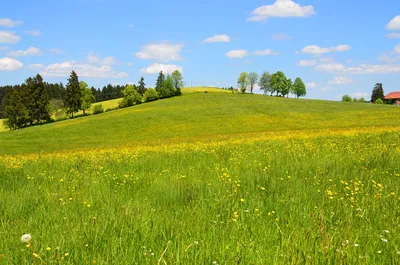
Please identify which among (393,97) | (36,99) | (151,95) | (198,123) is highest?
(151,95)

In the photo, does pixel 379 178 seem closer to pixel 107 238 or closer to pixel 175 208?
pixel 175 208

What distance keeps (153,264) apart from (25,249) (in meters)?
1.32

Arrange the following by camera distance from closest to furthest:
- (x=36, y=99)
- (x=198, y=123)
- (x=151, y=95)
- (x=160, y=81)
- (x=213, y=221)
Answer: (x=213, y=221)
(x=198, y=123)
(x=36, y=99)
(x=151, y=95)
(x=160, y=81)

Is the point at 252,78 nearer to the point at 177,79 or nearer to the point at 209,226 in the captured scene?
the point at 177,79

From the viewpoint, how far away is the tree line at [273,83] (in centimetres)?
14075

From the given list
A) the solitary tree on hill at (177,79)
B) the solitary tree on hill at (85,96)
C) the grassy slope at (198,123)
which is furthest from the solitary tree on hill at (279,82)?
the solitary tree on hill at (85,96)

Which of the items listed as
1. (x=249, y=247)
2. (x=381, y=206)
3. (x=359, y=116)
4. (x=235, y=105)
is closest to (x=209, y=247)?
(x=249, y=247)

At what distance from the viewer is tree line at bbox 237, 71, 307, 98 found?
141 metres

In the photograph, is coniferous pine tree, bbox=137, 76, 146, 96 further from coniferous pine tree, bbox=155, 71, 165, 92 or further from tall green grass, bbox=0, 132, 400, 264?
tall green grass, bbox=0, 132, 400, 264

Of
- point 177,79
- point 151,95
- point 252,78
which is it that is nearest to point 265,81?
point 252,78

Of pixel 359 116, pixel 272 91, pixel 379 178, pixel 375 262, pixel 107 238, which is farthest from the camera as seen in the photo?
pixel 272 91

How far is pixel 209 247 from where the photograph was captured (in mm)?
2500

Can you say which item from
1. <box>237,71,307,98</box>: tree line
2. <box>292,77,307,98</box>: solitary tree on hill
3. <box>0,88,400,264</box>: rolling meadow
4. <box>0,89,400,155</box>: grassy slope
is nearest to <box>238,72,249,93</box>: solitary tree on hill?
<box>237,71,307,98</box>: tree line

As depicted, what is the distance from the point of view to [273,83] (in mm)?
141250
